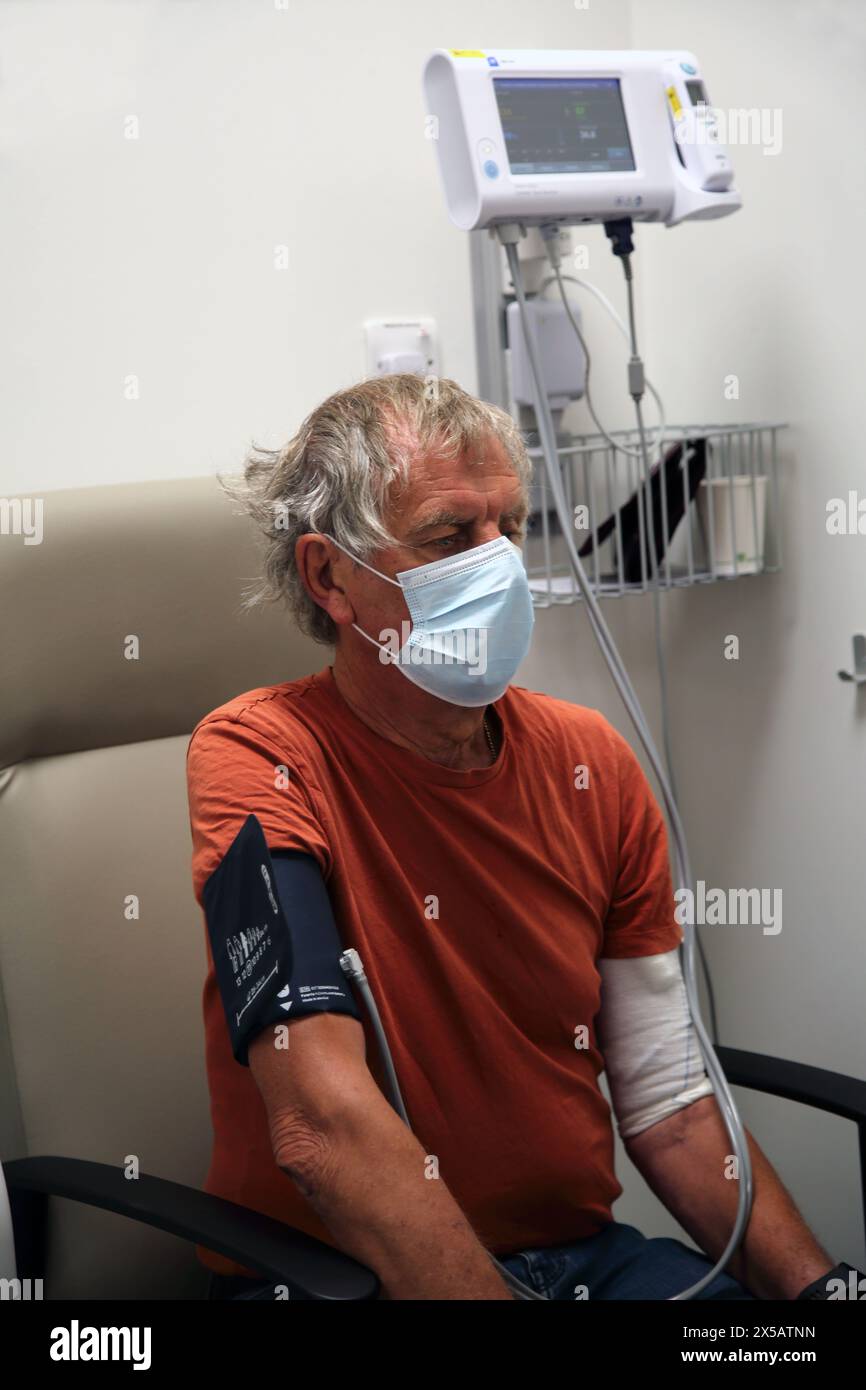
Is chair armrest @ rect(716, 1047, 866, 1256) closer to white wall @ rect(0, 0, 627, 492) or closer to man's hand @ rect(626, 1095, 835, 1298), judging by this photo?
man's hand @ rect(626, 1095, 835, 1298)

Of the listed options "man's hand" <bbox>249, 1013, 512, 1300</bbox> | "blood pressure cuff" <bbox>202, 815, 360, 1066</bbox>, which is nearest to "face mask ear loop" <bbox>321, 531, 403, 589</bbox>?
"blood pressure cuff" <bbox>202, 815, 360, 1066</bbox>

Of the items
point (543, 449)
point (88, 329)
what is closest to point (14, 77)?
point (88, 329)

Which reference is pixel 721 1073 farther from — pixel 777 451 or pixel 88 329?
pixel 88 329

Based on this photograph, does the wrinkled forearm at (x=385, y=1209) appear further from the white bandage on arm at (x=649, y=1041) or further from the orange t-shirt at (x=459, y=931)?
the white bandage on arm at (x=649, y=1041)

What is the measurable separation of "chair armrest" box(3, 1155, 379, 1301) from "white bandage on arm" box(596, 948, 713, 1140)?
40cm

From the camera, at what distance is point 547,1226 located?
3.83 feet

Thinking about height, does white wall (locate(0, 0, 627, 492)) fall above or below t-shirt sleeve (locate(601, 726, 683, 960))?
above

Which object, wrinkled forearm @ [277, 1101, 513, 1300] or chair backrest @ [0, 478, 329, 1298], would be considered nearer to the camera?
wrinkled forearm @ [277, 1101, 513, 1300]

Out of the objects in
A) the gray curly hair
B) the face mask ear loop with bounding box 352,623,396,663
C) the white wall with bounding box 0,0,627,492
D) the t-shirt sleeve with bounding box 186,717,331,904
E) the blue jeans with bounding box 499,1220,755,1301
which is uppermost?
the white wall with bounding box 0,0,627,492

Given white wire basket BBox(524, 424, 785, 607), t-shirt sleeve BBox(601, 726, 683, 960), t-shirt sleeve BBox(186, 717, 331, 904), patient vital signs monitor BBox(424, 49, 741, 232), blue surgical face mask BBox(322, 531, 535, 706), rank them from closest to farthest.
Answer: t-shirt sleeve BBox(186, 717, 331, 904), blue surgical face mask BBox(322, 531, 535, 706), t-shirt sleeve BBox(601, 726, 683, 960), patient vital signs monitor BBox(424, 49, 741, 232), white wire basket BBox(524, 424, 785, 607)

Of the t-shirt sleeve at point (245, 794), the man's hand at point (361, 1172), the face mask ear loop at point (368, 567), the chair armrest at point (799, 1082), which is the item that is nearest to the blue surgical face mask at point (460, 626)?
the face mask ear loop at point (368, 567)

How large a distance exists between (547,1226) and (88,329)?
1084 mm

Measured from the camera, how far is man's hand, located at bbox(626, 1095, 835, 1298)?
113cm
